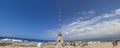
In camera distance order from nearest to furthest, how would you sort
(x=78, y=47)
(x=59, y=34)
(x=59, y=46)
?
(x=59, y=46) → (x=78, y=47) → (x=59, y=34)

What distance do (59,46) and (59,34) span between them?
194 inches

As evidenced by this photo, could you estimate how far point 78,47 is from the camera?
31359mm

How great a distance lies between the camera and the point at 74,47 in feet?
103

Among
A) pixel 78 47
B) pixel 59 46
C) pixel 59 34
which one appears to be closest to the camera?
pixel 59 46

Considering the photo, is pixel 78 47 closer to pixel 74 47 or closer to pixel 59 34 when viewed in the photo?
pixel 74 47

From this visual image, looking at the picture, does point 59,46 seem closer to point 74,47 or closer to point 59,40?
point 74,47

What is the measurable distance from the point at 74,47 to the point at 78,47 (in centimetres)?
69

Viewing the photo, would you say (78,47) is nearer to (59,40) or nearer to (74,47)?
(74,47)

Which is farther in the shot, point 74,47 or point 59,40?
point 59,40

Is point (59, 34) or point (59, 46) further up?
point (59, 34)

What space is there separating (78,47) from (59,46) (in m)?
4.22

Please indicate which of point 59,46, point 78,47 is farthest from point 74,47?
point 59,46

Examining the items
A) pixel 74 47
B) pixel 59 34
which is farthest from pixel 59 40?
pixel 74 47

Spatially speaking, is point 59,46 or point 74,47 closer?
point 59,46
